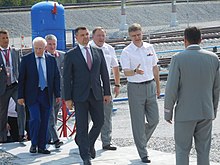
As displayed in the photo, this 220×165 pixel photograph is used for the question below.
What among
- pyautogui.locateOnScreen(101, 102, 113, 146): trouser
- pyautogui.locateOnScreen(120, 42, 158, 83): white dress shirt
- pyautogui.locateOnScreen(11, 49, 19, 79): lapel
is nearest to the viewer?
pyautogui.locateOnScreen(120, 42, 158, 83): white dress shirt

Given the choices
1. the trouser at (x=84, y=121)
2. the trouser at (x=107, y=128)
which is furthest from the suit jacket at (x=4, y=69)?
the trouser at (x=84, y=121)

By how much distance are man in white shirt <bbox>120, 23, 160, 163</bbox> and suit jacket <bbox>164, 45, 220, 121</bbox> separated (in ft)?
6.83

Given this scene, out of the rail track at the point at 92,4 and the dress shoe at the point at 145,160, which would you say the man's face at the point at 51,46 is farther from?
the rail track at the point at 92,4

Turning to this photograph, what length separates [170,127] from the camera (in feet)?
49.7

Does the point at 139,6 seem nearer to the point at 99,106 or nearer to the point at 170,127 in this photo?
the point at 170,127

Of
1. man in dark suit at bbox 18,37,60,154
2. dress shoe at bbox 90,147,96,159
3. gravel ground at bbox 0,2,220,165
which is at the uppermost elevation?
gravel ground at bbox 0,2,220,165

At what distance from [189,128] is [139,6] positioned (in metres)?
48.9

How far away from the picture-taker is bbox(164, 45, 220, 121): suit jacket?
854cm

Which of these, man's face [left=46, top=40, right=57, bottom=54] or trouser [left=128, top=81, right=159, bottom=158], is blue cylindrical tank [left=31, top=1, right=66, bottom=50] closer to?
man's face [left=46, top=40, right=57, bottom=54]

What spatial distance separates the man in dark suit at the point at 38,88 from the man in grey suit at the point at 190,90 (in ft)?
10.4

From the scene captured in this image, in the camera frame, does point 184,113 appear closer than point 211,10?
Yes

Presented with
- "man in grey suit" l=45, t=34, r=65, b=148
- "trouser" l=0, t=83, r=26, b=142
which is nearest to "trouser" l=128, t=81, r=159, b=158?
"man in grey suit" l=45, t=34, r=65, b=148

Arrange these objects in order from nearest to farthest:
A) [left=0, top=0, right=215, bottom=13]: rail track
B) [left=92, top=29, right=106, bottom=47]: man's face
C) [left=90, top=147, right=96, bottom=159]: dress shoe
Result: [left=90, top=147, right=96, bottom=159]: dress shoe
[left=92, top=29, right=106, bottom=47]: man's face
[left=0, top=0, right=215, bottom=13]: rail track

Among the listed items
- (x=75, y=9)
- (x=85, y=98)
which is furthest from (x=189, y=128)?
(x=75, y=9)
